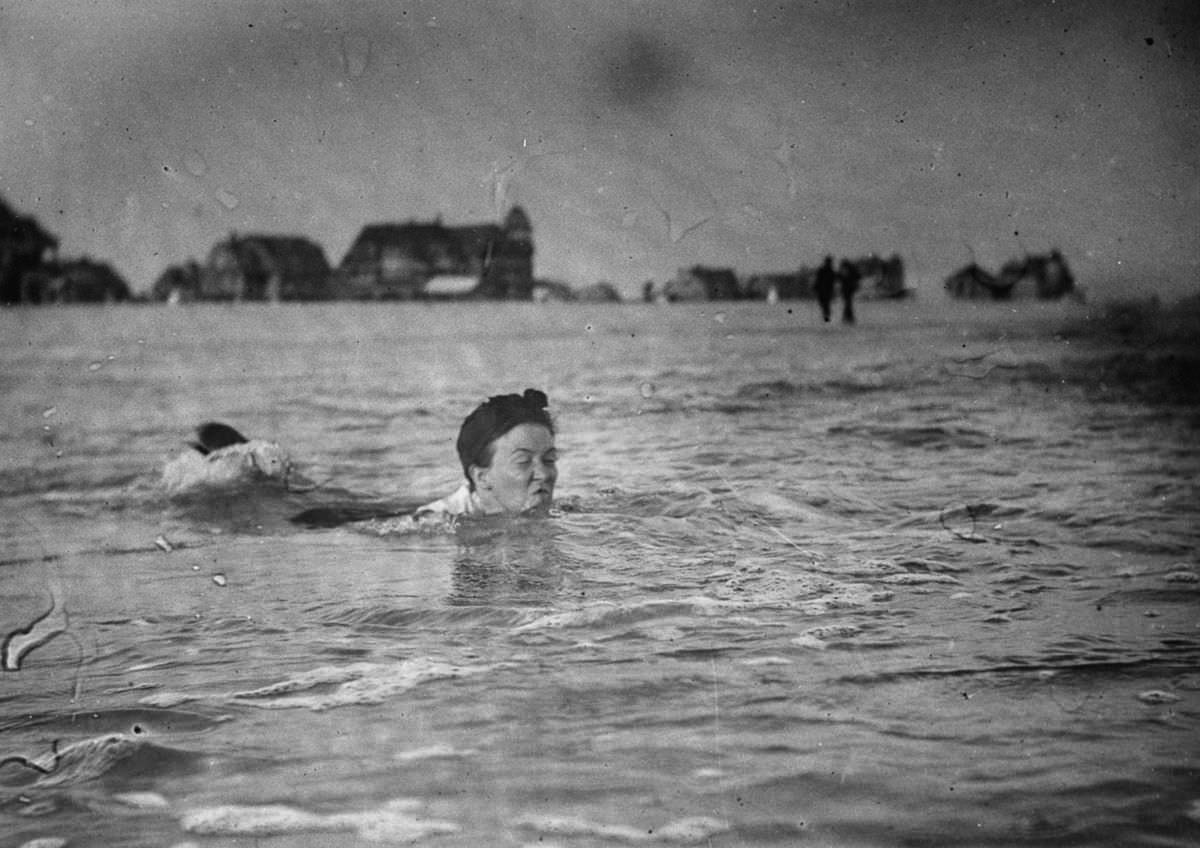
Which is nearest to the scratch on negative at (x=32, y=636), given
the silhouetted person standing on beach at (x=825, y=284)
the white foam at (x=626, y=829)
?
the white foam at (x=626, y=829)

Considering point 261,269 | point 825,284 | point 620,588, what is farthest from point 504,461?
point 825,284

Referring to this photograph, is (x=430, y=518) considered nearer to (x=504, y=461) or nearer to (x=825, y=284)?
(x=504, y=461)

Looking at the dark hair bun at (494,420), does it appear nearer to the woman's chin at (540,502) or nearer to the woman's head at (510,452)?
the woman's head at (510,452)

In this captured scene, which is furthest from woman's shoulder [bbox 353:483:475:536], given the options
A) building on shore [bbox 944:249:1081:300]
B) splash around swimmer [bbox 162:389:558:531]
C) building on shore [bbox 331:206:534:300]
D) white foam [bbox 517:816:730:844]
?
building on shore [bbox 944:249:1081:300]

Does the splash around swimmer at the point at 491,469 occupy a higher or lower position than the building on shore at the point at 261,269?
lower

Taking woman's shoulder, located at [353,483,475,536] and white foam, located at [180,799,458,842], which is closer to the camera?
white foam, located at [180,799,458,842]

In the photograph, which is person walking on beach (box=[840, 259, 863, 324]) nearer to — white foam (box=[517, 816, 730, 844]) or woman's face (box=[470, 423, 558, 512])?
woman's face (box=[470, 423, 558, 512])
